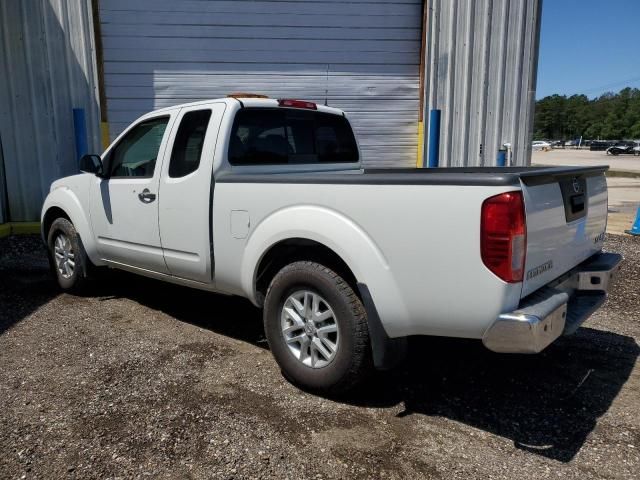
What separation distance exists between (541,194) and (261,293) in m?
1.91

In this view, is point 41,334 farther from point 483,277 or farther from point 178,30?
point 178,30

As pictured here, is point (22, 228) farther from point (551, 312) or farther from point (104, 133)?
point (551, 312)

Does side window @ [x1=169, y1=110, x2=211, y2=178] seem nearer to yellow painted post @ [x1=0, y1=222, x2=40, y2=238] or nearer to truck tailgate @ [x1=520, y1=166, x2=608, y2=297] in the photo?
truck tailgate @ [x1=520, y1=166, x2=608, y2=297]

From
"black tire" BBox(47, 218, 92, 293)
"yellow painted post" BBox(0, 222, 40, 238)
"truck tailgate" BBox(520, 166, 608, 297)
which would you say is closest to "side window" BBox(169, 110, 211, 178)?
"black tire" BBox(47, 218, 92, 293)

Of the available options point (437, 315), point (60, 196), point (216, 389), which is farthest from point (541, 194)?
point (60, 196)

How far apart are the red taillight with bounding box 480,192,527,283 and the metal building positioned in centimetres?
745

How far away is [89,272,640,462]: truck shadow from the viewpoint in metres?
3.03

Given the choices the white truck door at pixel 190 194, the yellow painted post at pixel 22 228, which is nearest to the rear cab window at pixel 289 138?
the white truck door at pixel 190 194

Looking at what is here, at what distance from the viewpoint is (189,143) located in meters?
4.18

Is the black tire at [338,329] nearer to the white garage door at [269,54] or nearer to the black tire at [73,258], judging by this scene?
the black tire at [73,258]

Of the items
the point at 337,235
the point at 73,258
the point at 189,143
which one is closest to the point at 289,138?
the point at 189,143

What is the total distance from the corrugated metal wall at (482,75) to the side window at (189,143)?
6.46 metres

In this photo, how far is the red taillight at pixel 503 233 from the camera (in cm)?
254

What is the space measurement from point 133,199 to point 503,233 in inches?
126
